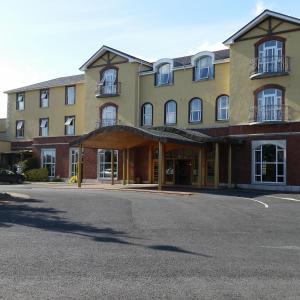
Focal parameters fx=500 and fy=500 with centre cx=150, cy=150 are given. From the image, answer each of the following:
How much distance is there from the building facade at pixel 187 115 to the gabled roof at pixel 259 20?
2.5 inches

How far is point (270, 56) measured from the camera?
3102 centimetres

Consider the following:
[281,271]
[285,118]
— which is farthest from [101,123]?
[281,271]

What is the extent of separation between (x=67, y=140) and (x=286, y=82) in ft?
65.3

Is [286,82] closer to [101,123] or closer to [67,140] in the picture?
[101,123]

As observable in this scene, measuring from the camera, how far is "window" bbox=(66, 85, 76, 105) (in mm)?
43188

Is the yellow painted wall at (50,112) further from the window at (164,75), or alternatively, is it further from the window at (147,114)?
the window at (164,75)

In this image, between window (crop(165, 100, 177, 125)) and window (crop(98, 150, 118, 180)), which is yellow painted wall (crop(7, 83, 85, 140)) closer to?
window (crop(98, 150, 118, 180))

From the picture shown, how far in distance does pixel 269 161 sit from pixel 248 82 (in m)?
5.18

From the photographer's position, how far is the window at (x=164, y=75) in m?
36.6

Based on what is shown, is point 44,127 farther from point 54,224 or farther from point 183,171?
point 54,224

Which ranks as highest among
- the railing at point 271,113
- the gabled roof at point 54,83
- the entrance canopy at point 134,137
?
the gabled roof at point 54,83

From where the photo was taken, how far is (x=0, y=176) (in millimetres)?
39125

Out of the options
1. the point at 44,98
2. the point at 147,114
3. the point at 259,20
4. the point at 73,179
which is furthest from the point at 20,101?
the point at 259,20

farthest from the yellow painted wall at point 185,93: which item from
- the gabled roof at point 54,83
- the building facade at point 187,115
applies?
the gabled roof at point 54,83
